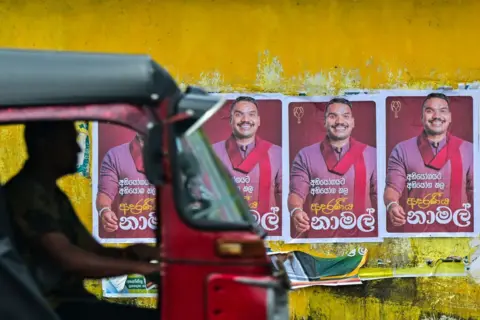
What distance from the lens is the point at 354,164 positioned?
21.9ft

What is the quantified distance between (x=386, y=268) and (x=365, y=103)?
1.40 meters

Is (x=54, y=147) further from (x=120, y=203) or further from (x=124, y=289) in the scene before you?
(x=120, y=203)

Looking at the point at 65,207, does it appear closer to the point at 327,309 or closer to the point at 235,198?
the point at 235,198

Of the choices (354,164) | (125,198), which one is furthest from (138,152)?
(354,164)

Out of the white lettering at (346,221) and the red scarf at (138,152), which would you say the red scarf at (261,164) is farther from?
the red scarf at (138,152)

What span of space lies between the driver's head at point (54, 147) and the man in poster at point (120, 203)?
2.94m

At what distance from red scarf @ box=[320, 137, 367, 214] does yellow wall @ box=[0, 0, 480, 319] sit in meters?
0.43

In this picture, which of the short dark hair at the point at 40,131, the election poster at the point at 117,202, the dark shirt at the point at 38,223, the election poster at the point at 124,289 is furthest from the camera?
the election poster at the point at 117,202

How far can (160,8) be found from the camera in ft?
21.9

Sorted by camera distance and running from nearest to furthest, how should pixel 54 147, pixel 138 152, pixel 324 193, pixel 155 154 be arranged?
pixel 155 154, pixel 54 147, pixel 138 152, pixel 324 193

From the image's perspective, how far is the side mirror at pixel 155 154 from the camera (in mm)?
2926

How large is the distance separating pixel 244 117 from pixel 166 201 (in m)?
3.79

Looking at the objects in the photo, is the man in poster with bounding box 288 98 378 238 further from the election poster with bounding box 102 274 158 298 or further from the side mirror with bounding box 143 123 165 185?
the side mirror with bounding box 143 123 165 185

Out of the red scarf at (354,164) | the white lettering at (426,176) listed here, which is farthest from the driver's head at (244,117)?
the white lettering at (426,176)
